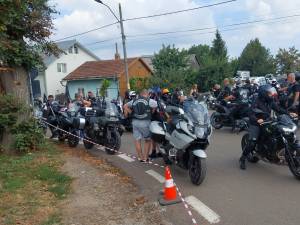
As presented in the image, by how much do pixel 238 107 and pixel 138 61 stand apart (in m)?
37.4

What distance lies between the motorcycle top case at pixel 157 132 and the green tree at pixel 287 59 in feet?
197

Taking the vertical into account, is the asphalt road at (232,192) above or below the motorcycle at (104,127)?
below

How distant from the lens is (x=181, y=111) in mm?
7641

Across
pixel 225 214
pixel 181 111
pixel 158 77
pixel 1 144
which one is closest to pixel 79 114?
pixel 1 144

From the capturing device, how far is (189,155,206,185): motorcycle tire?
7.04 metres

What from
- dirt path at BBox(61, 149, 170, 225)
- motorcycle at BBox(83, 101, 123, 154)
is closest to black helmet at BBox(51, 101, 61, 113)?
motorcycle at BBox(83, 101, 123, 154)

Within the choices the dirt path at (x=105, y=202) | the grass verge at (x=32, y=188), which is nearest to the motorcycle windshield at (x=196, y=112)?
the dirt path at (x=105, y=202)

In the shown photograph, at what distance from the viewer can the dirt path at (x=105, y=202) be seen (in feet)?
18.9

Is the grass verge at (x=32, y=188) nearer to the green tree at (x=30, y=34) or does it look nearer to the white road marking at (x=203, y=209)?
the white road marking at (x=203, y=209)

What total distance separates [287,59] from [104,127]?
198 feet

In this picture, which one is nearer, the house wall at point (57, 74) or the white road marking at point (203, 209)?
the white road marking at point (203, 209)

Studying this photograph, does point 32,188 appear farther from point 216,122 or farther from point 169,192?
point 216,122

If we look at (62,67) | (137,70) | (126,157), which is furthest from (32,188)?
(62,67)

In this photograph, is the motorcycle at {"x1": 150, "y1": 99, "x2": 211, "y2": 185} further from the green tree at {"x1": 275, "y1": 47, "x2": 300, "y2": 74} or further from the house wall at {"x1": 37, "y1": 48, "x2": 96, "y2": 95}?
the green tree at {"x1": 275, "y1": 47, "x2": 300, "y2": 74}
